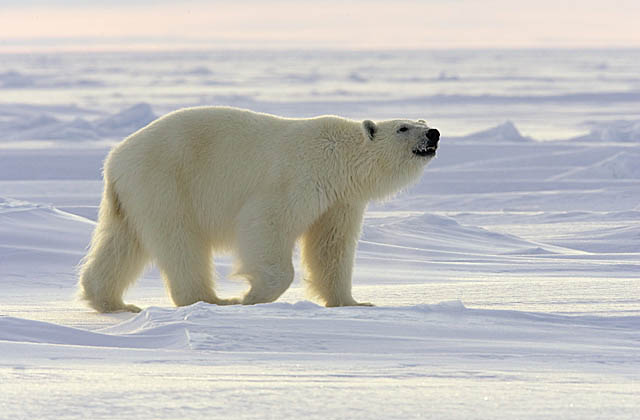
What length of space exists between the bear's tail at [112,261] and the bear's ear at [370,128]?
1.27 m

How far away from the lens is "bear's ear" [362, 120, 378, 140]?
16.4ft

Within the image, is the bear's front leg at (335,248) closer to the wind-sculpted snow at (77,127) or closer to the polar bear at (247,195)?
the polar bear at (247,195)

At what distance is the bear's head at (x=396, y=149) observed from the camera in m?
5.00

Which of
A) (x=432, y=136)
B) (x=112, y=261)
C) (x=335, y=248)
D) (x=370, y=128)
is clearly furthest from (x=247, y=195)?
(x=432, y=136)

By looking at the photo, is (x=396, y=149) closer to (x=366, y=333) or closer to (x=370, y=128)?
(x=370, y=128)

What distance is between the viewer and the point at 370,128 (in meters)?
5.02

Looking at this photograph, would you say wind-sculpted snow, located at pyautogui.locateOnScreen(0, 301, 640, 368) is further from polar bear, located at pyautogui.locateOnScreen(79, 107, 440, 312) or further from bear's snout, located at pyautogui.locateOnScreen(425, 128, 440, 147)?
bear's snout, located at pyautogui.locateOnScreen(425, 128, 440, 147)

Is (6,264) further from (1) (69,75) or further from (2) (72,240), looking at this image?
(1) (69,75)

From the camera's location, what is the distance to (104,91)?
38.2 metres

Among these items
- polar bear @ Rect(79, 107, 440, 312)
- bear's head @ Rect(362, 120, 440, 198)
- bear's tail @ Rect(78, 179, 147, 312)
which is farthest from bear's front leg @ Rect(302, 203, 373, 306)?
bear's tail @ Rect(78, 179, 147, 312)

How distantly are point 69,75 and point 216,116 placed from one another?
49496 millimetres

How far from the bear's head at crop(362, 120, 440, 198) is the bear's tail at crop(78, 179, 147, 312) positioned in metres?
1.27

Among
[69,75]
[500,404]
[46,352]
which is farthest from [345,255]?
[69,75]

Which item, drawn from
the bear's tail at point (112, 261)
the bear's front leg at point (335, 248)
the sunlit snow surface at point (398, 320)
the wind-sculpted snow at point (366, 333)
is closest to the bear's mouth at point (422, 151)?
the bear's front leg at point (335, 248)
